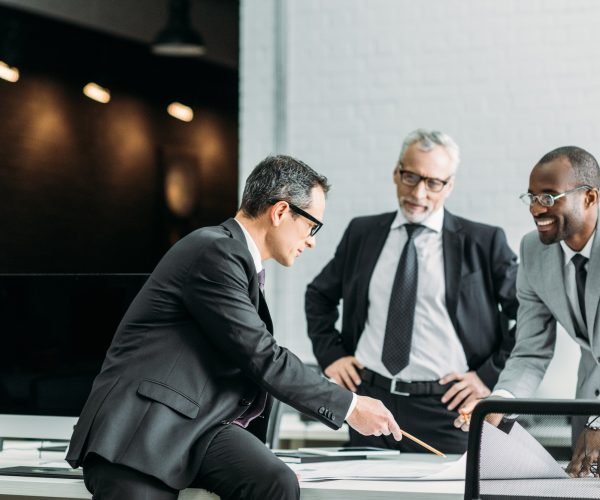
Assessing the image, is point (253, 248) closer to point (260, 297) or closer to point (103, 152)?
point (260, 297)

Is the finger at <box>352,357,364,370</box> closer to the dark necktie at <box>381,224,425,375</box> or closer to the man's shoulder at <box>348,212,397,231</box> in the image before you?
the dark necktie at <box>381,224,425,375</box>

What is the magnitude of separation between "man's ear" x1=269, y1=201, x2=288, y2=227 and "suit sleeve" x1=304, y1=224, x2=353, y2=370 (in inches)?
44.7

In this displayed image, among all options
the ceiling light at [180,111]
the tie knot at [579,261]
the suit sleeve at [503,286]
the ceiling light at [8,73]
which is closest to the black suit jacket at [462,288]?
the suit sleeve at [503,286]

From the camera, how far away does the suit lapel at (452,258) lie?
310 centimetres

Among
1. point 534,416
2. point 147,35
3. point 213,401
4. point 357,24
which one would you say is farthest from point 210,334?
point 147,35

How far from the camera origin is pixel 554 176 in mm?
2486

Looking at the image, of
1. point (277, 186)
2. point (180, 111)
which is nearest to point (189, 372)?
point (277, 186)

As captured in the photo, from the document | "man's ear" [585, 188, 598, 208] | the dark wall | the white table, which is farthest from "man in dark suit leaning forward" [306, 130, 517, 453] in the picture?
the dark wall

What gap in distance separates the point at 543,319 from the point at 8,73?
3.10 meters

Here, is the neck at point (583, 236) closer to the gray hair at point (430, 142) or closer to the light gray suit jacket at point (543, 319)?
the light gray suit jacket at point (543, 319)

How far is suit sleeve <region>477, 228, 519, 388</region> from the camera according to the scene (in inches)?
122

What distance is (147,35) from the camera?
487cm

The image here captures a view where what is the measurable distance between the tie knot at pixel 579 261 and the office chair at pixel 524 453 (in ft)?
2.74

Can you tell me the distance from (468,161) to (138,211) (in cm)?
172
